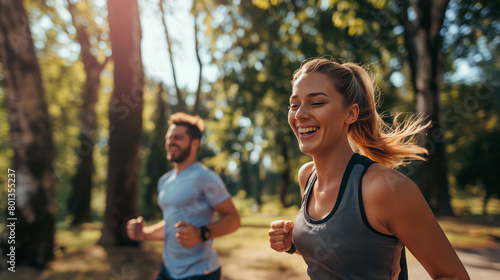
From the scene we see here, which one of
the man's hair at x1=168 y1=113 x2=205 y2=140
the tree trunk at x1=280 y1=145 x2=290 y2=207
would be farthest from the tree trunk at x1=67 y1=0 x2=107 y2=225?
the tree trunk at x1=280 y1=145 x2=290 y2=207

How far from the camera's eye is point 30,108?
618 cm

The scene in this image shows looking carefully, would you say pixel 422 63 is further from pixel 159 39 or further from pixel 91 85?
pixel 91 85

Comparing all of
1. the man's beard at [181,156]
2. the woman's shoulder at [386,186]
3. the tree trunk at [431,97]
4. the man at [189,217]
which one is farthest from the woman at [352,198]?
the tree trunk at [431,97]

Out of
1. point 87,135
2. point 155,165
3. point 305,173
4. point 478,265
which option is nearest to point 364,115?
point 305,173

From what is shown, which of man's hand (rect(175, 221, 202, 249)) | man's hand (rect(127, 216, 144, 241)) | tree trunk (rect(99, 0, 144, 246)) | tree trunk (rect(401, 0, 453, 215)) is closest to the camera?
man's hand (rect(175, 221, 202, 249))

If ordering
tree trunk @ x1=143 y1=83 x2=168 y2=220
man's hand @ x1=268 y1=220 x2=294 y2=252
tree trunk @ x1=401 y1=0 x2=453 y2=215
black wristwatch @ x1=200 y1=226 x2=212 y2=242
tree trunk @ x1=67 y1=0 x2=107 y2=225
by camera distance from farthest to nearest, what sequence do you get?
tree trunk @ x1=143 y1=83 x2=168 y2=220, tree trunk @ x1=67 y1=0 x2=107 y2=225, tree trunk @ x1=401 y1=0 x2=453 y2=215, black wristwatch @ x1=200 y1=226 x2=212 y2=242, man's hand @ x1=268 y1=220 x2=294 y2=252

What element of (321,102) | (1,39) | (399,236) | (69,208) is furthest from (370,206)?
(69,208)

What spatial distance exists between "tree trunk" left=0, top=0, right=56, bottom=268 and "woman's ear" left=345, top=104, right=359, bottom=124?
630 centimetres

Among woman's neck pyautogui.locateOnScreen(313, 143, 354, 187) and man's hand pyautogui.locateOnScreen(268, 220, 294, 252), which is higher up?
woman's neck pyautogui.locateOnScreen(313, 143, 354, 187)

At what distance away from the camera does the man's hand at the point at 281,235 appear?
197cm

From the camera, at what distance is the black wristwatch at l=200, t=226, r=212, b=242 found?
291 centimetres

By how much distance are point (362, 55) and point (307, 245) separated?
15552 mm

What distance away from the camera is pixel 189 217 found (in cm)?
320

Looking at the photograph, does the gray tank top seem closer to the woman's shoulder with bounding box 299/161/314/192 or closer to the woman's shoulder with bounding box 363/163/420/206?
the woman's shoulder with bounding box 363/163/420/206
